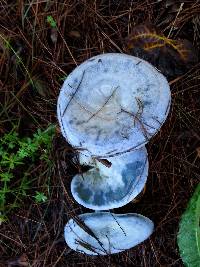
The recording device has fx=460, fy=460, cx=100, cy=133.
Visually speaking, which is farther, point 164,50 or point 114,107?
point 164,50

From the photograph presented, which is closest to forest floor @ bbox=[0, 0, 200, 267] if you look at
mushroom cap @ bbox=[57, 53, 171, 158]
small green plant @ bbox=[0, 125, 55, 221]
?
small green plant @ bbox=[0, 125, 55, 221]

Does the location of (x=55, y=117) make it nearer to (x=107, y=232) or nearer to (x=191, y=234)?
(x=107, y=232)

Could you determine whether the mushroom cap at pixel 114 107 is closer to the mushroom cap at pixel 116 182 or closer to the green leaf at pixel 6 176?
the mushroom cap at pixel 116 182

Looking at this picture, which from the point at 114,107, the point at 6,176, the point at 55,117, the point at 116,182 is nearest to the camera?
the point at 114,107

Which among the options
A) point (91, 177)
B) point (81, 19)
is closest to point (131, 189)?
point (91, 177)

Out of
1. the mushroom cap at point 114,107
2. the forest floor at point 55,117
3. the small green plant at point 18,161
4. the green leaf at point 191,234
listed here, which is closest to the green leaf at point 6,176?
the small green plant at point 18,161

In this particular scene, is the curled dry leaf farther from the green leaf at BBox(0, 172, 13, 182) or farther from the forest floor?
the green leaf at BBox(0, 172, 13, 182)

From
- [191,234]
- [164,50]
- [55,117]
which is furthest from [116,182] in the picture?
[164,50]
